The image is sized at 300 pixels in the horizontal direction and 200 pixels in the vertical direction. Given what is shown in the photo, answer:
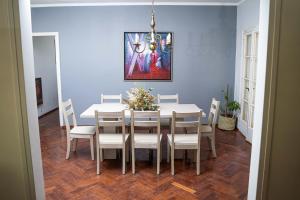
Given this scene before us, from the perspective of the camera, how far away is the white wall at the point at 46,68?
6.07 meters

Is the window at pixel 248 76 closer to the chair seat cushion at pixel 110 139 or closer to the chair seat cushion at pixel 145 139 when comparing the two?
the chair seat cushion at pixel 145 139

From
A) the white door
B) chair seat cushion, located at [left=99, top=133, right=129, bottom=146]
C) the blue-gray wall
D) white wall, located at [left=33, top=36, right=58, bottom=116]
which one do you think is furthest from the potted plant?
white wall, located at [left=33, top=36, right=58, bottom=116]

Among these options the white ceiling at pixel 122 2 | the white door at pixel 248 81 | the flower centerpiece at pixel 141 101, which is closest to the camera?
the flower centerpiece at pixel 141 101

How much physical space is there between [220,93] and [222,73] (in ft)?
1.39

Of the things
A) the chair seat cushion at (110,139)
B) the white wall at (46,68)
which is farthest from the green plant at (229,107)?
the white wall at (46,68)

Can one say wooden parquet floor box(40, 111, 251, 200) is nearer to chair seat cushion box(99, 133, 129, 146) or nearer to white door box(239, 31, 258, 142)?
chair seat cushion box(99, 133, 129, 146)

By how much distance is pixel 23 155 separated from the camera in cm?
178

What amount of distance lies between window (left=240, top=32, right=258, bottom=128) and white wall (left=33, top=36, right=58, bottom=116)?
472 cm

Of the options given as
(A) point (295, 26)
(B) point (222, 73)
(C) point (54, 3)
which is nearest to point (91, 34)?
(C) point (54, 3)

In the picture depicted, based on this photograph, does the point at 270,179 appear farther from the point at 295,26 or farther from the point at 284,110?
the point at 295,26

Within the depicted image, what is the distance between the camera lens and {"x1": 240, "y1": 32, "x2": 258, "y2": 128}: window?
430cm

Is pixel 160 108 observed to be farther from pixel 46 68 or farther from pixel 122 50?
pixel 46 68

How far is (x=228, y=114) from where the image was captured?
521 centimetres

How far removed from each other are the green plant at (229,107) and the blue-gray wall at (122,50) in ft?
0.54
